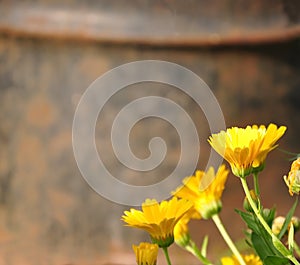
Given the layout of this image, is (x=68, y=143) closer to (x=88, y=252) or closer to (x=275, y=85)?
(x=88, y=252)

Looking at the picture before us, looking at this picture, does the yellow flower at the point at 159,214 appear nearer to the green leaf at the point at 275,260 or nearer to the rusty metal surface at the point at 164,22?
the green leaf at the point at 275,260

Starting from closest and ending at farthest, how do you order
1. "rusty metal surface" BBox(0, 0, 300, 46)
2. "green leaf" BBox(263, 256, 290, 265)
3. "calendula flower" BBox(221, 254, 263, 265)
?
"green leaf" BBox(263, 256, 290, 265) → "calendula flower" BBox(221, 254, 263, 265) → "rusty metal surface" BBox(0, 0, 300, 46)

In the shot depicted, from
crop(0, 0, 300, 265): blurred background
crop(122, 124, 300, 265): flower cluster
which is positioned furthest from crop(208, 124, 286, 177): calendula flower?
crop(0, 0, 300, 265): blurred background

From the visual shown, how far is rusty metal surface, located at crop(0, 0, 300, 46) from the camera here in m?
1.38

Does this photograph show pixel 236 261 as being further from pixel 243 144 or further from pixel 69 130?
pixel 69 130

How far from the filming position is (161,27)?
1381mm

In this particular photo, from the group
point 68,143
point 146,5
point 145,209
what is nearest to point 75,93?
point 68,143

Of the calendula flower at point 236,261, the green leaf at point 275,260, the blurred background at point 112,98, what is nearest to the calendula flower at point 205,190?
the calendula flower at point 236,261

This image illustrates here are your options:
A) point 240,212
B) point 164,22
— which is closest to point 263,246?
point 240,212

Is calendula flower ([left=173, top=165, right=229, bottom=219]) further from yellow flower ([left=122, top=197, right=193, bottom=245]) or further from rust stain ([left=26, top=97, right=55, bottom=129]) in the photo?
rust stain ([left=26, top=97, right=55, bottom=129])

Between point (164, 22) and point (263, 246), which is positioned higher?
point (164, 22)

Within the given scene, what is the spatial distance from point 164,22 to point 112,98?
155 mm

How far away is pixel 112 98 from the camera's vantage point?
1406 mm

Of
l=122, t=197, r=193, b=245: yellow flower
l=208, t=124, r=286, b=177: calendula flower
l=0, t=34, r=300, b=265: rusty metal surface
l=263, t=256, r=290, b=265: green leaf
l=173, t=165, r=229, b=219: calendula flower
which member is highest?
l=0, t=34, r=300, b=265: rusty metal surface
